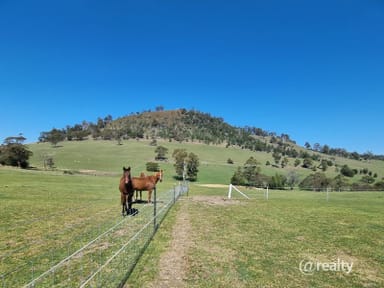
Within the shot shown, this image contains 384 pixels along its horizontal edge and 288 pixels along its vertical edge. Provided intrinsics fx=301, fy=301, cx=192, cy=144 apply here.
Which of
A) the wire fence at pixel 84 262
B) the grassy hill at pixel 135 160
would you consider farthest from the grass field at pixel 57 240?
the grassy hill at pixel 135 160

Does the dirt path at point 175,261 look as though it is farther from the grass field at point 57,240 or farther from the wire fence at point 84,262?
the grass field at point 57,240

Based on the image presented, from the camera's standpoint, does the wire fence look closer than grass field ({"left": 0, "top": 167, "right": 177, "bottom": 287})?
Yes

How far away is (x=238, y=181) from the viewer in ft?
273

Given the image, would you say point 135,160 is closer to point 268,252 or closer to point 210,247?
point 210,247

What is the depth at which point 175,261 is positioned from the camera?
25.9ft

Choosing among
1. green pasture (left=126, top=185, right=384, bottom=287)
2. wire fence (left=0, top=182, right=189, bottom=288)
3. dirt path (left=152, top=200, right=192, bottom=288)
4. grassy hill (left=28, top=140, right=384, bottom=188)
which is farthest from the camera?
grassy hill (left=28, top=140, right=384, bottom=188)

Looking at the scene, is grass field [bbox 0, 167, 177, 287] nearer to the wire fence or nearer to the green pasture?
the wire fence

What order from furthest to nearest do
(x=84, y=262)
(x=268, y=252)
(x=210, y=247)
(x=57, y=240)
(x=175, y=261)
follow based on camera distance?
(x=57, y=240)
(x=210, y=247)
(x=268, y=252)
(x=175, y=261)
(x=84, y=262)

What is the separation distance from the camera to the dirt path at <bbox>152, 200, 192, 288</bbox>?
6557 millimetres

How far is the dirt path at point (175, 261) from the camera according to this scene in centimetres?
656

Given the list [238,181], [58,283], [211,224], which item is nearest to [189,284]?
[58,283]

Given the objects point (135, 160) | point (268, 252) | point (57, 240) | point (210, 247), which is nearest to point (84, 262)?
point (57, 240)

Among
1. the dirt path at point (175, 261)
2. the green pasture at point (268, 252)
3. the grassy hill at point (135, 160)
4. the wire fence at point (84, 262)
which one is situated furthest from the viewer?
the grassy hill at point (135, 160)

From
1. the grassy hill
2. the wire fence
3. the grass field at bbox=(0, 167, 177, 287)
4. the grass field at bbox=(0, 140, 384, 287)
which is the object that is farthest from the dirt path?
the grassy hill
